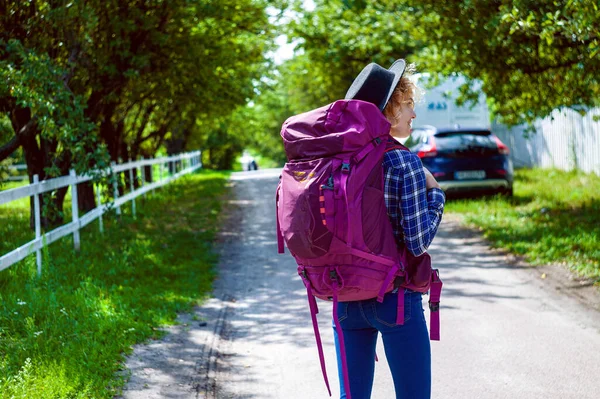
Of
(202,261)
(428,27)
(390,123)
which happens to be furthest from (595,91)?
(390,123)

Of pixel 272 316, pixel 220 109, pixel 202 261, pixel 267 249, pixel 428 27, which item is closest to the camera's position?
pixel 272 316

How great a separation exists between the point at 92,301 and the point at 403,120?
463 cm

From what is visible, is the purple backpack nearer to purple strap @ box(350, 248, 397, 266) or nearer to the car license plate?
purple strap @ box(350, 248, 397, 266)

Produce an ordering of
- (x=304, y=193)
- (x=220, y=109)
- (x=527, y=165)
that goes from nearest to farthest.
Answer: (x=304, y=193) < (x=220, y=109) < (x=527, y=165)

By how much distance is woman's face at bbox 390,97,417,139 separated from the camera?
3.10 metres

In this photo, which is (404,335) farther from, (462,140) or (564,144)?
(564,144)

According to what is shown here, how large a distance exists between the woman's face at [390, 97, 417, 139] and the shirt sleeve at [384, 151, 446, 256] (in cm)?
27

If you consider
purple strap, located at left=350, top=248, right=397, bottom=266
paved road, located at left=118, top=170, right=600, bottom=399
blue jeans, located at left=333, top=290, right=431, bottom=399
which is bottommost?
paved road, located at left=118, top=170, right=600, bottom=399

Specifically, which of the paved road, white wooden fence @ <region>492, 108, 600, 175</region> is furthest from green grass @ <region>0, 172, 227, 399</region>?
white wooden fence @ <region>492, 108, 600, 175</region>

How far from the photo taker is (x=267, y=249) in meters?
11.7

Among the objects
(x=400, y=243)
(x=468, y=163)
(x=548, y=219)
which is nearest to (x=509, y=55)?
(x=548, y=219)

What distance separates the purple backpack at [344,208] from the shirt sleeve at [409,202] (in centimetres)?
5

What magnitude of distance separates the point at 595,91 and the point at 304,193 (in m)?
10.2

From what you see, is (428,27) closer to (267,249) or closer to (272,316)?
(267,249)
